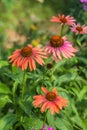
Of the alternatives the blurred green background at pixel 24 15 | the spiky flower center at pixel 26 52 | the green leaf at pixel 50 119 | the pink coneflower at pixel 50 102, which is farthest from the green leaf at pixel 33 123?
the blurred green background at pixel 24 15

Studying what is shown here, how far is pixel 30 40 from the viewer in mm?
4234

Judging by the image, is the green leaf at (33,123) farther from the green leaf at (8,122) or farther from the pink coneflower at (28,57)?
the pink coneflower at (28,57)

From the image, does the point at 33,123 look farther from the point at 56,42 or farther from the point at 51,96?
the point at 56,42

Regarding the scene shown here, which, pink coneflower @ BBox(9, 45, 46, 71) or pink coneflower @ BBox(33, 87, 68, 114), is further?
pink coneflower @ BBox(9, 45, 46, 71)

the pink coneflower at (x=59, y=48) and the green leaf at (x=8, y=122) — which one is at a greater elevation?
the pink coneflower at (x=59, y=48)

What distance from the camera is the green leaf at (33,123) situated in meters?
2.25

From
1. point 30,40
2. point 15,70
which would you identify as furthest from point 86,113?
point 30,40

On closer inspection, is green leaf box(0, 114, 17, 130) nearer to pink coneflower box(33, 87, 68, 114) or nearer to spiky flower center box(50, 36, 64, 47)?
pink coneflower box(33, 87, 68, 114)

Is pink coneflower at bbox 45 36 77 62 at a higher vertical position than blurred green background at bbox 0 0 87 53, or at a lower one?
higher

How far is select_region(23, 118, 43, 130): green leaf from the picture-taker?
2254 mm

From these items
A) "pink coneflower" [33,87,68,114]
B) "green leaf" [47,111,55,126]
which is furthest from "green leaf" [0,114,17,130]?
"pink coneflower" [33,87,68,114]

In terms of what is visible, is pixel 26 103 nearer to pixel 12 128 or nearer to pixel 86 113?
pixel 12 128

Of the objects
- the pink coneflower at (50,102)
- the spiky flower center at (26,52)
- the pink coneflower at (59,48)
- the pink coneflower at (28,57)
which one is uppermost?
the spiky flower center at (26,52)

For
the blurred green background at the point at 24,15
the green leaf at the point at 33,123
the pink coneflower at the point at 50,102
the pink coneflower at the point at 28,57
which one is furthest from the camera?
the blurred green background at the point at 24,15
